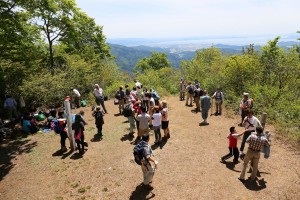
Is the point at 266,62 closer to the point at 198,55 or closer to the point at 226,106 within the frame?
the point at 226,106

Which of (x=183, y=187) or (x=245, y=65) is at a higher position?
(x=245, y=65)

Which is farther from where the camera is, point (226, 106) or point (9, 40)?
point (226, 106)

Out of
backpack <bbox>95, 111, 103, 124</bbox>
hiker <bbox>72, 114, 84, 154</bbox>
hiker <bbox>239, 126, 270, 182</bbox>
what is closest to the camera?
hiker <bbox>239, 126, 270, 182</bbox>

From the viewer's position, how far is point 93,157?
1173 cm

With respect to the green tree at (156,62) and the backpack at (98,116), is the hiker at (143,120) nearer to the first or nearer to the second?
the backpack at (98,116)

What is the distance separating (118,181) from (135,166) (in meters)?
1.15

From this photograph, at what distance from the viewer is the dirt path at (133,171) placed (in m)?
8.75

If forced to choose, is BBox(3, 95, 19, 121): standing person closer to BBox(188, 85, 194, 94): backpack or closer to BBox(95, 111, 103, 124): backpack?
BBox(95, 111, 103, 124): backpack

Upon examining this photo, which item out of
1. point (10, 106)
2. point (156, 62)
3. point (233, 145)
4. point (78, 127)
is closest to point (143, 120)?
point (78, 127)

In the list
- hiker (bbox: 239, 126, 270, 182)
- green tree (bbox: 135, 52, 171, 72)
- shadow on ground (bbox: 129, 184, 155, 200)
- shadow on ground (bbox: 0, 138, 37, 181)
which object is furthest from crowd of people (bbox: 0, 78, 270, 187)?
green tree (bbox: 135, 52, 171, 72)

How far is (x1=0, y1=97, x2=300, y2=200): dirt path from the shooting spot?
A: 8.75 metres

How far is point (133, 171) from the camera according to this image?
398 inches

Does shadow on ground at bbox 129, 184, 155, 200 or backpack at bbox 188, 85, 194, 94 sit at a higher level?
backpack at bbox 188, 85, 194, 94

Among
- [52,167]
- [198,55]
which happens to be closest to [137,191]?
[52,167]
